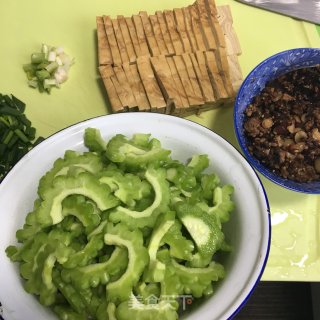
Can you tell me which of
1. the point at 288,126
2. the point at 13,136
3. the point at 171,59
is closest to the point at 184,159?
the point at 288,126

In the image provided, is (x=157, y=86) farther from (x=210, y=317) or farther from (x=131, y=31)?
(x=210, y=317)

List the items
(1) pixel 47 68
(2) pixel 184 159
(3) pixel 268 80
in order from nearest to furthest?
(2) pixel 184 159 < (3) pixel 268 80 < (1) pixel 47 68

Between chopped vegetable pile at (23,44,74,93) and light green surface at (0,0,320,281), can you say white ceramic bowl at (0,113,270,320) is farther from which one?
chopped vegetable pile at (23,44,74,93)

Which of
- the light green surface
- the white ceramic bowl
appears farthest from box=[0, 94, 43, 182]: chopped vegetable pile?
the white ceramic bowl

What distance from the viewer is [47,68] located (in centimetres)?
154

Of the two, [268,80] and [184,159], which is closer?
[184,159]

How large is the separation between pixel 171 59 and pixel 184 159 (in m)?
0.50

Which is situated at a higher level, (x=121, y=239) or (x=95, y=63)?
(x=95, y=63)

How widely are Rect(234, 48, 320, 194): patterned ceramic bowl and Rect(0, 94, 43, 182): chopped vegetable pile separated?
0.68 metres

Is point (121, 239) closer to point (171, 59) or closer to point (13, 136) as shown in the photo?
point (13, 136)

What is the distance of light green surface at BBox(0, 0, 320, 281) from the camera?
54.1 inches

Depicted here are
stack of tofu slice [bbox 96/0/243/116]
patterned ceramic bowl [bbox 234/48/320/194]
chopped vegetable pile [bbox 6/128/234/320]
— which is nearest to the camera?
chopped vegetable pile [bbox 6/128/234/320]

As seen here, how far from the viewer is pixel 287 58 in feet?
4.62

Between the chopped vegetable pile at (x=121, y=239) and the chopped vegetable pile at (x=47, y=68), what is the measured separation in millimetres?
559
